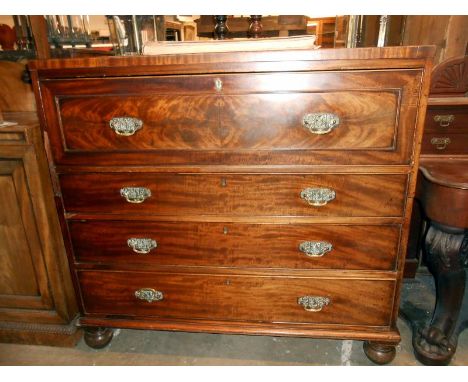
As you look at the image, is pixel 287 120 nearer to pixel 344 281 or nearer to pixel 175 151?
pixel 175 151

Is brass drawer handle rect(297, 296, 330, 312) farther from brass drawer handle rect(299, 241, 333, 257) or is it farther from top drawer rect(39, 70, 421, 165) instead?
top drawer rect(39, 70, 421, 165)

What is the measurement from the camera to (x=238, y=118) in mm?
1063

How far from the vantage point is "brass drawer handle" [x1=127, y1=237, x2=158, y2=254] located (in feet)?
4.17

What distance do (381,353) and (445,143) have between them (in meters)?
0.96

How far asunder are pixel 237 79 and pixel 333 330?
1.04 m

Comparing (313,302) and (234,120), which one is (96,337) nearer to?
(313,302)

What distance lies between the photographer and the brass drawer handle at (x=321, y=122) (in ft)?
3.37

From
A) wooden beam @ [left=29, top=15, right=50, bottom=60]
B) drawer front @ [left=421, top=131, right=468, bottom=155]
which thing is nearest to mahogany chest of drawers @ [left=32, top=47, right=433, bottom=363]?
wooden beam @ [left=29, top=15, right=50, bottom=60]

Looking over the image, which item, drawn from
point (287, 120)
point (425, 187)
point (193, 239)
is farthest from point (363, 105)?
point (193, 239)

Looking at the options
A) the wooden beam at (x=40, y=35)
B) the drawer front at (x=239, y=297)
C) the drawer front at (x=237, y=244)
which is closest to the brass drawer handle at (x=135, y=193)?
the drawer front at (x=237, y=244)

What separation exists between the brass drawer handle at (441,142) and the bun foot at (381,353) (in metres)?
0.90

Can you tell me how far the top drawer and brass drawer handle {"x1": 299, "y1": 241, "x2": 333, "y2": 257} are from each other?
0.31 metres

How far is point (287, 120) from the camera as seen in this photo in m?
1.05
